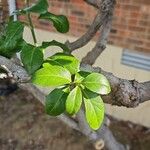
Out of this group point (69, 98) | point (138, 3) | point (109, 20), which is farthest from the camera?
point (138, 3)

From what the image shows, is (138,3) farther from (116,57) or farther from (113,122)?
(113,122)

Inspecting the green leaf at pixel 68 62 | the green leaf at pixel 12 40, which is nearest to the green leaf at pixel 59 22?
the green leaf at pixel 12 40

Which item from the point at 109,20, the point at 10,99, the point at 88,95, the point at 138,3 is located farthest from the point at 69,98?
the point at 10,99

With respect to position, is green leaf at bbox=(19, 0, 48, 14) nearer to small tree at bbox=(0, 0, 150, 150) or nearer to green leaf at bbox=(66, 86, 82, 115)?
small tree at bbox=(0, 0, 150, 150)

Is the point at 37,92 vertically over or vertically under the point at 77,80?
under

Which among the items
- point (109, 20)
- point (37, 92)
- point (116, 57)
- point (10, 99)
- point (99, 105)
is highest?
point (99, 105)
